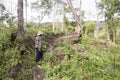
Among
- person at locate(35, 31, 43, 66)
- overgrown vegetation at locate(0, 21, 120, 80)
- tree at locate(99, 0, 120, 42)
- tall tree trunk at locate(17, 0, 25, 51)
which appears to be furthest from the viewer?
tree at locate(99, 0, 120, 42)

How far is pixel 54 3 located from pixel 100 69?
1654cm

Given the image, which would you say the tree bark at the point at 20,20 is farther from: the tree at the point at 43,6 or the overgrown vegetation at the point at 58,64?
the tree at the point at 43,6

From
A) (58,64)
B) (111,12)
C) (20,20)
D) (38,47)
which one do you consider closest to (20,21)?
(20,20)

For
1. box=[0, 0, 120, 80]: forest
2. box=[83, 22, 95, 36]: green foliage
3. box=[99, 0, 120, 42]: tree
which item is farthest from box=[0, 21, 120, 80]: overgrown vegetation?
box=[83, 22, 95, 36]: green foliage

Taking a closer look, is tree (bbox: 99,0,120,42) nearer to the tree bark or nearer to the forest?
the forest

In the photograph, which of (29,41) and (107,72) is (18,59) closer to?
(29,41)

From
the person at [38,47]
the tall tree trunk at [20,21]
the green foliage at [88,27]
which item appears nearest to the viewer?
the person at [38,47]

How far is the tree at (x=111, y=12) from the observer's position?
1995 cm

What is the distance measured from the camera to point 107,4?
20.4 metres

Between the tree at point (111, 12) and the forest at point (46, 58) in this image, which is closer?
the forest at point (46, 58)

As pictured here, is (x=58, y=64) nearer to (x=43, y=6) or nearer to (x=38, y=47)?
(x=38, y=47)

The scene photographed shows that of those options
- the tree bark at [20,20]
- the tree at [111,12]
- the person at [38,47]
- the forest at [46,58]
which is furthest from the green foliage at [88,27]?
the person at [38,47]

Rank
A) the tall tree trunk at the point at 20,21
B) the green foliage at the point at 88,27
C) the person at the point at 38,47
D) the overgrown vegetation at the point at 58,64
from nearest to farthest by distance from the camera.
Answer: the overgrown vegetation at the point at 58,64 → the person at the point at 38,47 → the tall tree trunk at the point at 20,21 → the green foliage at the point at 88,27

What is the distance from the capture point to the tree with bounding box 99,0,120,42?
19953 millimetres
